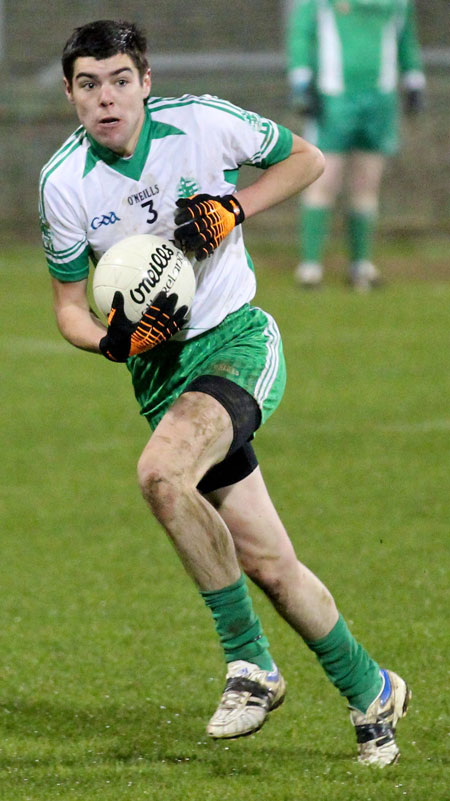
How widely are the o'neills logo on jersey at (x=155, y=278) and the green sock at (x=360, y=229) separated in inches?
356

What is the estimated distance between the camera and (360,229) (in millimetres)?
13031

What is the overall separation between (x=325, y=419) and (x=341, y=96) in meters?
5.03

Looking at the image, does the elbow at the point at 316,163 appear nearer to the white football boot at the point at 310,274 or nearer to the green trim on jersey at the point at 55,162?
the green trim on jersey at the point at 55,162

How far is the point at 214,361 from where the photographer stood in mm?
4305

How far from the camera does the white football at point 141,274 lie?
4066mm

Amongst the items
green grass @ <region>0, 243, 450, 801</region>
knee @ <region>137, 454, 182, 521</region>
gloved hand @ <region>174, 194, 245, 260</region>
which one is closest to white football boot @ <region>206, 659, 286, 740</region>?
green grass @ <region>0, 243, 450, 801</region>

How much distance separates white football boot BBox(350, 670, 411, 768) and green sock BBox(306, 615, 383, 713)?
0.03 metres

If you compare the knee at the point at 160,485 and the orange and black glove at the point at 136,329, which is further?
the orange and black glove at the point at 136,329

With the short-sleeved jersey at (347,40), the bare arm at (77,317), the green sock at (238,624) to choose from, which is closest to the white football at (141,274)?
the bare arm at (77,317)

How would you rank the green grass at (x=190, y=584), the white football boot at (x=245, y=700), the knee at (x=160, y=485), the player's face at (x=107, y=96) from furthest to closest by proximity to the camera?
the player's face at (x=107, y=96), the green grass at (x=190, y=584), the white football boot at (x=245, y=700), the knee at (x=160, y=485)

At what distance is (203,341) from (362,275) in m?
9.20

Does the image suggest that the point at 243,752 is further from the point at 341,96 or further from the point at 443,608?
the point at 341,96

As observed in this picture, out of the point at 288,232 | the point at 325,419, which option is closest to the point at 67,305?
the point at 325,419

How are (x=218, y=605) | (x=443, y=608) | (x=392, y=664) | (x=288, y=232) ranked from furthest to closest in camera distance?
1. (x=288, y=232)
2. (x=443, y=608)
3. (x=392, y=664)
4. (x=218, y=605)
